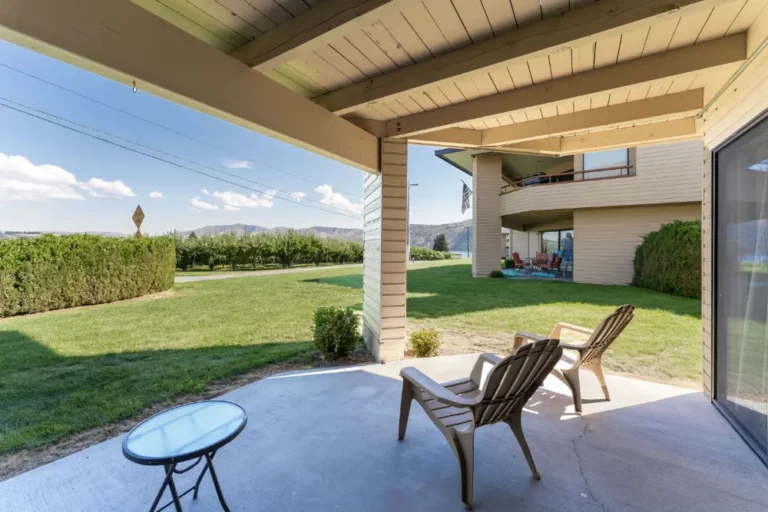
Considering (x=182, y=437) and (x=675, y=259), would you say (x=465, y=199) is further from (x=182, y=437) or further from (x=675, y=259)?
(x=182, y=437)

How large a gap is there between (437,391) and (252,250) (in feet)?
58.8

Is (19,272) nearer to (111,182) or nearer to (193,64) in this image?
(193,64)

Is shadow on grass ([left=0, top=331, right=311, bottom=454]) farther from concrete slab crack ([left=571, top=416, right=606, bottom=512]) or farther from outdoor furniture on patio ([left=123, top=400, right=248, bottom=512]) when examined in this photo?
concrete slab crack ([left=571, top=416, right=606, bottom=512])

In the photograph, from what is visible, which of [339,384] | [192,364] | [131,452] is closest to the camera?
[131,452]

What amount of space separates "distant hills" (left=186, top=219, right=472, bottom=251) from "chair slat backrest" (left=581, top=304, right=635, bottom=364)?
1632 cm

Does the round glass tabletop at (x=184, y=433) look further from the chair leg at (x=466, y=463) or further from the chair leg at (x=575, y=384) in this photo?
the chair leg at (x=575, y=384)

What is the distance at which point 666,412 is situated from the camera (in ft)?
9.39

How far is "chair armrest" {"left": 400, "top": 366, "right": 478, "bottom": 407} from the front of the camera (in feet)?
6.00

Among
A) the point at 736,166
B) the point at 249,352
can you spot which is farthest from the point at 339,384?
the point at 736,166

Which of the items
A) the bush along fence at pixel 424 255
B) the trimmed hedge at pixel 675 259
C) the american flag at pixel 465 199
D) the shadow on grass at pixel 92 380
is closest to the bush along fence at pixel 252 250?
the american flag at pixel 465 199

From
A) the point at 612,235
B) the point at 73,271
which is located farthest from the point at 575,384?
the point at 612,235

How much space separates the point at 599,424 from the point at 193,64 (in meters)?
3.87

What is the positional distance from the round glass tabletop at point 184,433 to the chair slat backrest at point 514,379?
1.26 metres

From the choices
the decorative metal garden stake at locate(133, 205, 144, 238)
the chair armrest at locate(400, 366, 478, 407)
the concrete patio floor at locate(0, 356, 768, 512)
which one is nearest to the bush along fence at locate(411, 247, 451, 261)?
the decorative metal garden stake at locate(133, 205, 144, 238)
